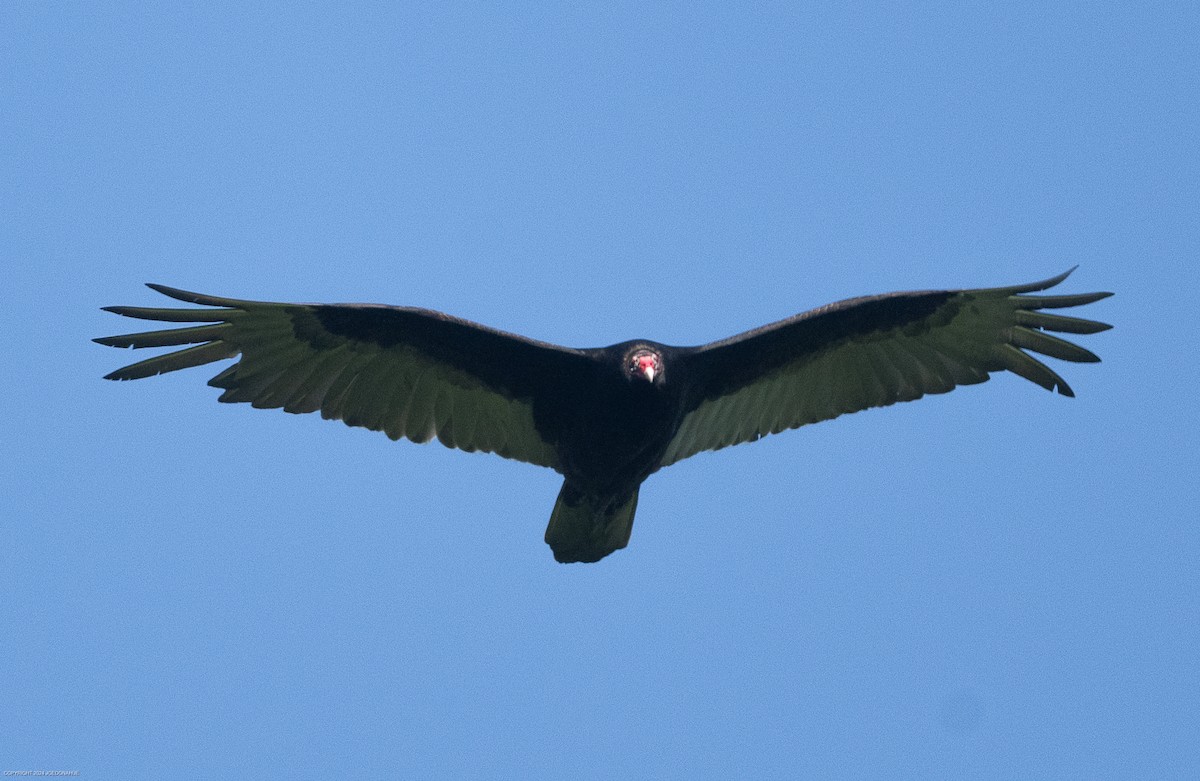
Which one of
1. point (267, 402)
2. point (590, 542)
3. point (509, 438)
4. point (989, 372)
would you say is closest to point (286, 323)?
point (267, 402)

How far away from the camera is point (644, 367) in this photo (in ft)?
29.0

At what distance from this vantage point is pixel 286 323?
9.31 meters

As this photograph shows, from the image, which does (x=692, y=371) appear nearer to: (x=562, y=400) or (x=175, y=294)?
(x=562, y=400)

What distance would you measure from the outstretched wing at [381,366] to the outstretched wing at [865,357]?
1082 mm

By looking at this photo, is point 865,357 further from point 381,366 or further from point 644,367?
point 381,366

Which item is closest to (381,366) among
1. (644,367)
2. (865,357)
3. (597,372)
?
(597,372)

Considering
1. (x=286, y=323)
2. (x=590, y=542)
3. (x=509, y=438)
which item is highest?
(x=286, y=323)

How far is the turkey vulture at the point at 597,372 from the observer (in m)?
9.16

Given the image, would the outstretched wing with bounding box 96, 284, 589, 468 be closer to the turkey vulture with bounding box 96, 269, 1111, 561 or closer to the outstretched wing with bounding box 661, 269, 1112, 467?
the turkey vulture with bounding box 96, 269, 1111, 561

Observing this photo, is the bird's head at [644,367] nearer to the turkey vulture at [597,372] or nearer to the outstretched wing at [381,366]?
the turkey vulture at [597,372]

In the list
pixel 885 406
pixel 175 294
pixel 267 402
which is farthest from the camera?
pixel 885 406

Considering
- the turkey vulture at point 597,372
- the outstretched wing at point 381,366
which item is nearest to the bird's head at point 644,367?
the turkey vulture at point 597,372

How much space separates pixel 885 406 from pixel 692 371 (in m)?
1.58

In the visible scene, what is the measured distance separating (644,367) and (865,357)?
1.97m
